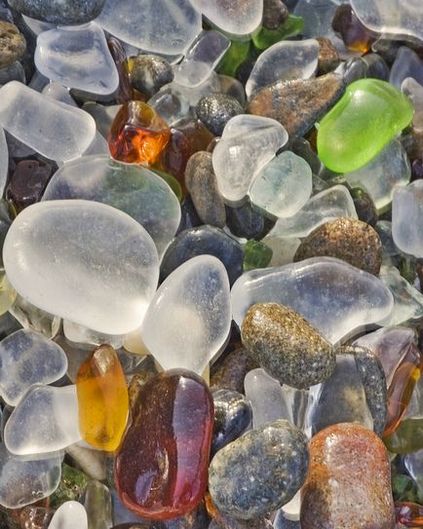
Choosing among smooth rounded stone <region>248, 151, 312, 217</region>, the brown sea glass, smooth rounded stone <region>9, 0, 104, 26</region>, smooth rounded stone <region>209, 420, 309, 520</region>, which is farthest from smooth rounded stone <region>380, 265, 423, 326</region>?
smooth rounded stone <region>9, 0, 104, 26</region>

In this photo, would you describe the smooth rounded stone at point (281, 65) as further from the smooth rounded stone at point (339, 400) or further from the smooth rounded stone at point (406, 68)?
the smooth rounded stone at point (339, 400)

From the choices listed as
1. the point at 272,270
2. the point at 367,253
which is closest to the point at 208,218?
the point at 272,270

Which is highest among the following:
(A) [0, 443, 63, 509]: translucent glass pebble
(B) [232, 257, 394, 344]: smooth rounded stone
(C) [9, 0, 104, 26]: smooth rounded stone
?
(C) [9, 0, 104, 26]: smooth rounded stone

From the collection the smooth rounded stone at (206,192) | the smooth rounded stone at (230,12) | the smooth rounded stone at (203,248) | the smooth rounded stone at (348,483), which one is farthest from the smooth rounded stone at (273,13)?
the smooth rounded stone at (348,483)

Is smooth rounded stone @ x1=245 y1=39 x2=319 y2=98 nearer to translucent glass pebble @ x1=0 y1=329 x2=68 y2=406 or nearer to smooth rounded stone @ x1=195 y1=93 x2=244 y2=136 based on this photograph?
smooth rounded stone @ x1=195 y1=93 x2=244 y2=136

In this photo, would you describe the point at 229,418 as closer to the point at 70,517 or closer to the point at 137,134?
the point at 70,517

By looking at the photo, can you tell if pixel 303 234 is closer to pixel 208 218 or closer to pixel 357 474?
pixel 208 218

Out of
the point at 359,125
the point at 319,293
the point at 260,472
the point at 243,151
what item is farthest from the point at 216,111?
the point at 260,472
